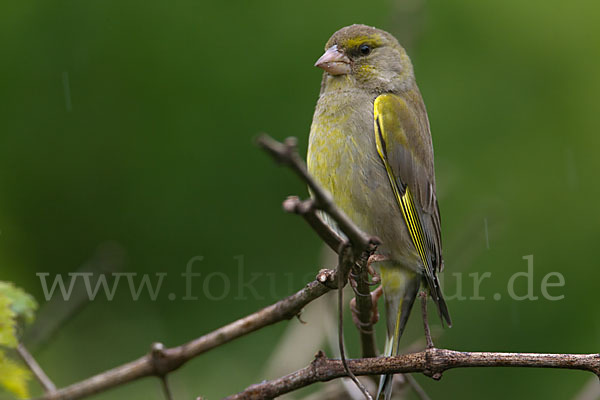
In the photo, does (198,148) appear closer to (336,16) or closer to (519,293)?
(336,16)

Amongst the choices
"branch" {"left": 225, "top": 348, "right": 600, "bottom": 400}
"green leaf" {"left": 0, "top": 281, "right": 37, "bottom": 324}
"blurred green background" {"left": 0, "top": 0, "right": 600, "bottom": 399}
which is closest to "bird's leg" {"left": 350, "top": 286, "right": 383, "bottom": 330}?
"branch" {"left": 225, "top": 348, "right": 600, "bottom": 400}

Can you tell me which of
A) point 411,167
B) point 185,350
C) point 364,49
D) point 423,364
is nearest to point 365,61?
point 364,49

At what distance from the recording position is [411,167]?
368 cm

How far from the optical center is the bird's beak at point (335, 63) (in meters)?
3.87

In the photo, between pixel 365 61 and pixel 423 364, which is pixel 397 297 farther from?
pixel 365 61

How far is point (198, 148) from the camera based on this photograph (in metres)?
5.50

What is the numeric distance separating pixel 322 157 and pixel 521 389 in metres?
2.99

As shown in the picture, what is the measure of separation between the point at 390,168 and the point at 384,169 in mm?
30

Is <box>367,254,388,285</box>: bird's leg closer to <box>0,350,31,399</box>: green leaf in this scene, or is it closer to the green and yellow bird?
the green and yellow bird

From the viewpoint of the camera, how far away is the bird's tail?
10.9 feet

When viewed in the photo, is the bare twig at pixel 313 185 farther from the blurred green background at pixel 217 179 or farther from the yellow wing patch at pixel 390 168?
the blurred green background at pixel 217 179

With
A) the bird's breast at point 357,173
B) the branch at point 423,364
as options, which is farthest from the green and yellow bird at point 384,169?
the branch at point 423,364

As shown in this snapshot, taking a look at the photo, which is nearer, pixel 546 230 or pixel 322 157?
pixel 322 157

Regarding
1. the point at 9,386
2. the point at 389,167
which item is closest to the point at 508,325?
the point at 389,167
